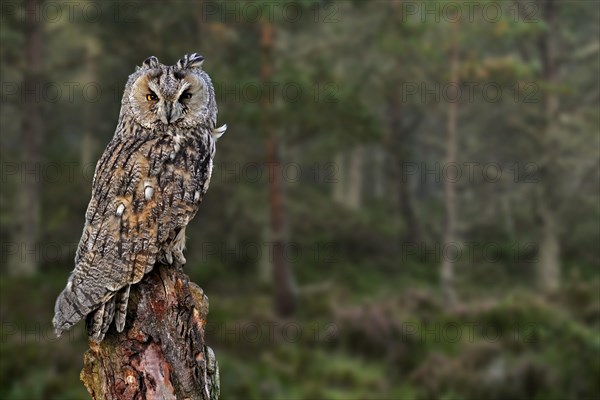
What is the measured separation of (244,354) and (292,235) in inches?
300

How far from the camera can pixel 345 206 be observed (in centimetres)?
2023

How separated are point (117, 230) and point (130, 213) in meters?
0.10

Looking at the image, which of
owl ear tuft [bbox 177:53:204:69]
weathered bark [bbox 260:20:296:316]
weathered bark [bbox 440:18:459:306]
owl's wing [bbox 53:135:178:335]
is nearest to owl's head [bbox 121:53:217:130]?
owl ear tuft [bbox 177:53:204:69]

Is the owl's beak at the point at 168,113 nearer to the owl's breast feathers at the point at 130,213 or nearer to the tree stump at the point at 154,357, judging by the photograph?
the owl's breast feathers at the point at 130,213

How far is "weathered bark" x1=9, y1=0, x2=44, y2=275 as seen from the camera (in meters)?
12.1

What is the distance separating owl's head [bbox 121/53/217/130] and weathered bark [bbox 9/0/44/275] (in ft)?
31.0

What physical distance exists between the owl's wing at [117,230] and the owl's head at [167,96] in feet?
0.57

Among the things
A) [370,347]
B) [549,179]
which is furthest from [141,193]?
[549,179]

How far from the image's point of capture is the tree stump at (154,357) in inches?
113

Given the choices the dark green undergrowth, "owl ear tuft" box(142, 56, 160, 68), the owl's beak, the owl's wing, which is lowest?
the dark green undergrowth

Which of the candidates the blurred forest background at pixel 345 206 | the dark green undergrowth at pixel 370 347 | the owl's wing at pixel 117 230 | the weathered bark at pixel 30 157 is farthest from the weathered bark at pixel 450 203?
the owl's wing at pixel 117 230

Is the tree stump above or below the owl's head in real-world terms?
below

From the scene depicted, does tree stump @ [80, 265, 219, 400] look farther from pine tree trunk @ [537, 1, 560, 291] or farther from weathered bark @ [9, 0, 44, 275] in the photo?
pine tree trunk @ [537, 1, 560, 291]

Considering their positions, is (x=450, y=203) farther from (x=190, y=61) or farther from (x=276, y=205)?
(x=190, y=61)
